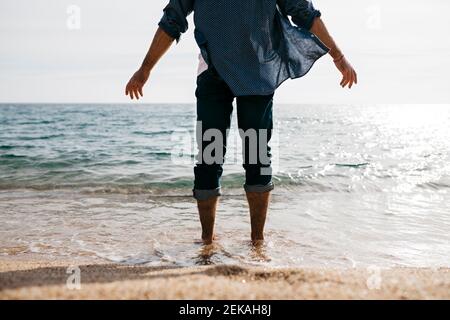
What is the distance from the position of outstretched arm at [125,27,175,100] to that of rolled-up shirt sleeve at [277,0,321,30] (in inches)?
31.1

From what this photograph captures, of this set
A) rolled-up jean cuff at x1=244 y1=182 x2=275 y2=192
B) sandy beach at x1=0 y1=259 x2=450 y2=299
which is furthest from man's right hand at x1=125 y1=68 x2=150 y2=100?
sandy beach at x1=0 y1=259 x2=450 y2=299

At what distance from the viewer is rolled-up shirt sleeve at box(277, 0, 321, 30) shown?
289cm

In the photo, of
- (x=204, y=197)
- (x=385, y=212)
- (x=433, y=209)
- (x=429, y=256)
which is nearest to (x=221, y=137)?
(x=204, y=197)

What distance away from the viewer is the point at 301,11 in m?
2.90

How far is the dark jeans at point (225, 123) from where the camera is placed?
2.87 metres

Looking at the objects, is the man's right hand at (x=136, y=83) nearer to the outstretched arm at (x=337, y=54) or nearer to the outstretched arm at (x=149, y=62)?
the outstretched arm at (x=149, y=62)

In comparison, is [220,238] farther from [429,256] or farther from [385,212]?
[385,212]

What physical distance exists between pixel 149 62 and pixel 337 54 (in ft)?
4.16

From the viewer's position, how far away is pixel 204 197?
3.03 m

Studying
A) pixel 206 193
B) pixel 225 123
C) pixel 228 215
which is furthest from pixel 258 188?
pixel 228 215

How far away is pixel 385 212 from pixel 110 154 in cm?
895

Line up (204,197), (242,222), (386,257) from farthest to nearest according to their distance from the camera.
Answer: (242,222), (386,257), (204,197)

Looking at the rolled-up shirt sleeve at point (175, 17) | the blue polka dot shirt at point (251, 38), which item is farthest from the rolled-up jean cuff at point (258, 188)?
the rolled-up shirt sleeve at point (175, 17)
